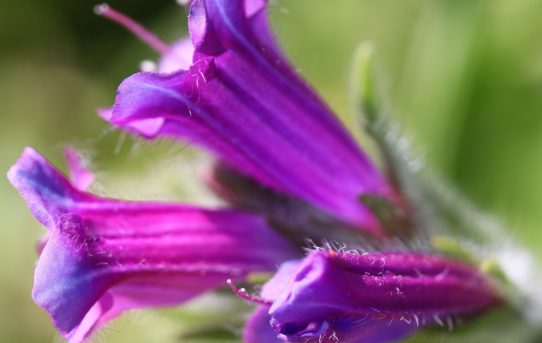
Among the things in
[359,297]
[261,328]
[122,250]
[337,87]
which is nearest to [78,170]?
[122,250]

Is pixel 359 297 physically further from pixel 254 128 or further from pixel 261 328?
pixel 254 128

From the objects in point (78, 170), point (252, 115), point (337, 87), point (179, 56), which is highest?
point (337, 87)

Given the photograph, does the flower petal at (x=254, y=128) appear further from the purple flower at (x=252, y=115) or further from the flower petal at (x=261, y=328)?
the flower petal at (x=261, y=328)

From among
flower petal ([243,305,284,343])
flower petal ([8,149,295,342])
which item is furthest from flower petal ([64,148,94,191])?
flower petal ([243,305,284,343])

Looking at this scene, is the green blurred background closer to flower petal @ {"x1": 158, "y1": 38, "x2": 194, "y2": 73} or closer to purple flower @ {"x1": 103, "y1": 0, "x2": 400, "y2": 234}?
flower petal @ {"x1": 158, "y1": 38, "x2": 194, "y2": 73}

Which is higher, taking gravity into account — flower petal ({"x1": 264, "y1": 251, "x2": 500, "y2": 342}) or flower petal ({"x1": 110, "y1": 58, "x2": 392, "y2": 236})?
flower petal ({"x1": 110, "y1": 58, "x2": 392, "y2": 236})

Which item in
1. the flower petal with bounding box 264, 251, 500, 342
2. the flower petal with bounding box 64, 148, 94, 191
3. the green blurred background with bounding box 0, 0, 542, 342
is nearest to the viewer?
the flower petal with bounding box 264, 251, 500, 342

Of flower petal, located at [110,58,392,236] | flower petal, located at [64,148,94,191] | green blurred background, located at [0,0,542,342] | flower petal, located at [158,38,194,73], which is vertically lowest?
→ flower petal, located at [64,148,94,191]
